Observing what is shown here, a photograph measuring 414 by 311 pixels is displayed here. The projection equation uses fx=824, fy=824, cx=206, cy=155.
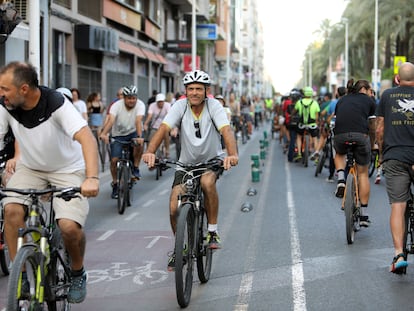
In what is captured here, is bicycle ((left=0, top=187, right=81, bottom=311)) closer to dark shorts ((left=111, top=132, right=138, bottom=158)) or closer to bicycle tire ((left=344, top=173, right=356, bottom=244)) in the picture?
bicycle tire ((left=344, top=173, right=356, bottom=244))

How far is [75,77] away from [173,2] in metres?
21.6

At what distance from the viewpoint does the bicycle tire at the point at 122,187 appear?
476 inches

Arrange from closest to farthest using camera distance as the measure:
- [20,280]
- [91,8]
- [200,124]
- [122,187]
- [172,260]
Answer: [20,280], [172,260], [200,124], [122,187], [91,8]

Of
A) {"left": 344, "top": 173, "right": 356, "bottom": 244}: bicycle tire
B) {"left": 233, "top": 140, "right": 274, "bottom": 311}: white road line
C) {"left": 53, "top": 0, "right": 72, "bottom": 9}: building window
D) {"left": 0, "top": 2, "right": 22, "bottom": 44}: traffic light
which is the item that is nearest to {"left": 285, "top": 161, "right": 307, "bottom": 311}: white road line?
{"left": 233, "top": 140, "right": 274, "bottom": 311}: white road line

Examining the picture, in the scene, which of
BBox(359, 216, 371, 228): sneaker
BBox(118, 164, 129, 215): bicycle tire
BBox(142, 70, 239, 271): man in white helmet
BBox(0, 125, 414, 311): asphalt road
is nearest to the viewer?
BBox(0, 125, 414, 311): asphalt road

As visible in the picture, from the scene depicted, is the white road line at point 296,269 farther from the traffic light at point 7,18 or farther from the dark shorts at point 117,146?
the traffic light at point 7,18

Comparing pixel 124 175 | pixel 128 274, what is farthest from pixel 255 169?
pixel 128 274

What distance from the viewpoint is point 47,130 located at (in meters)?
5.27

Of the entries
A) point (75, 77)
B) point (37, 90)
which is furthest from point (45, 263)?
point (75, 77)

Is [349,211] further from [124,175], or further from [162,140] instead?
[124,175]

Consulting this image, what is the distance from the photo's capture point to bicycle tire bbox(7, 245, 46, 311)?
450 centimetres

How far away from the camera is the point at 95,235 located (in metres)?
10.1

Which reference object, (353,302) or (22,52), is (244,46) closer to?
(22,52)

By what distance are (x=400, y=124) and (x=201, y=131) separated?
1759mm
